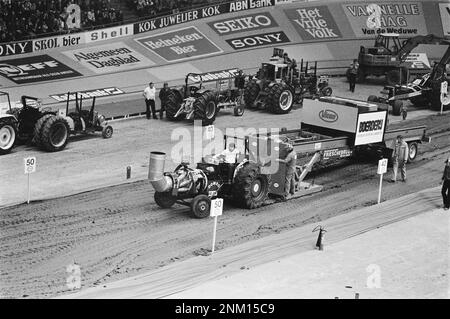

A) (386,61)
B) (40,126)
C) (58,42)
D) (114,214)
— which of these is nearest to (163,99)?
(40,126)

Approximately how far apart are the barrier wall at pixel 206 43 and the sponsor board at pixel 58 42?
1.5 inches

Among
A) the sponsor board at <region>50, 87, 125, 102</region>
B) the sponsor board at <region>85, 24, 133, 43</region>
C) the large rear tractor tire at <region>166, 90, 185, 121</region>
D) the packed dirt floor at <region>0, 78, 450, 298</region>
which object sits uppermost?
the sponsor board at <region>85, 24, 133, 43</region>

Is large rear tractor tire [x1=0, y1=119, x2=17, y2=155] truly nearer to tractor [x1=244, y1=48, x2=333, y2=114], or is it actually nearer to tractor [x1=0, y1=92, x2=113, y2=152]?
tractor [x1=0, y1=92, x2=113, y2=152]

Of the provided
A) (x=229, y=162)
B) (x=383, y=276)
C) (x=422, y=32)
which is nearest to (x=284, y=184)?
(x=229, y=162)

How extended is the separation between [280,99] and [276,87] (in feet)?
1.48

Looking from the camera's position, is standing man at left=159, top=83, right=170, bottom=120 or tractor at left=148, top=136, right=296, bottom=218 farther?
standing man at left=159, top=83, right=170, bottom=120

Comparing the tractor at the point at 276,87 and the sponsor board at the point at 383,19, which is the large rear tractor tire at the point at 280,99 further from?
the sponsor board at the point at 383,19

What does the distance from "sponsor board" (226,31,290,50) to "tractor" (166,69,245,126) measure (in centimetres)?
777

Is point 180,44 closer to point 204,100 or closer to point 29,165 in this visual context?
point 204,100

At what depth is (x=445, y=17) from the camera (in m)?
38.3

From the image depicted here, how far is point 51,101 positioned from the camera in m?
26.7

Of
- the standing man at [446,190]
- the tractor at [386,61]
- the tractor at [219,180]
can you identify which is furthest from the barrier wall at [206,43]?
the standing man at [446,190]

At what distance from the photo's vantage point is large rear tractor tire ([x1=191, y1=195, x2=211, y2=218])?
15914 mm

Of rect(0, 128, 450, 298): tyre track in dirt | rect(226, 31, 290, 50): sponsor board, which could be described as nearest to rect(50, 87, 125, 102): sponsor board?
rect(226, 31, 290, 50): sponsor board
